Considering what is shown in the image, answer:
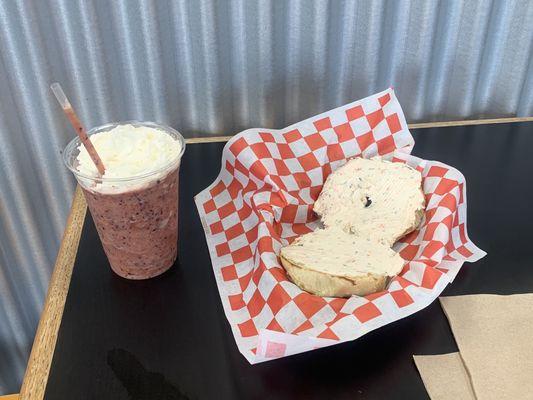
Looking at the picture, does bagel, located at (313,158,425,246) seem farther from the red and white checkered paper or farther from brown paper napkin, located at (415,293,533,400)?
brown paper napkin, located at (415,293,533,400)

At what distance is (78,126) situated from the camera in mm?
1014

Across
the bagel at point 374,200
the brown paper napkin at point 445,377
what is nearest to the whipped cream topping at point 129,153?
the bagel at point 374,200

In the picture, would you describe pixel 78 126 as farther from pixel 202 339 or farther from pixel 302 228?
pixel 302 228

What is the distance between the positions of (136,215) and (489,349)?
27.6 inches

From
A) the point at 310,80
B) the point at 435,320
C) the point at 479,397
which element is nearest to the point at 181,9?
the point at 310,80

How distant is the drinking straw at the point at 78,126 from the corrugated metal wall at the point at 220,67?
551 mm

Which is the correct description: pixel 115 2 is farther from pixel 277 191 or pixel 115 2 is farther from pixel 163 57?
pixel 277 191

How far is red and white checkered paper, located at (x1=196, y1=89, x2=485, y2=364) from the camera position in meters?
1.00

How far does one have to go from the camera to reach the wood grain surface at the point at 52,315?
0.97m

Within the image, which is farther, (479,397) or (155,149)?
(155,149)

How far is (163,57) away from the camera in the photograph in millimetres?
1562

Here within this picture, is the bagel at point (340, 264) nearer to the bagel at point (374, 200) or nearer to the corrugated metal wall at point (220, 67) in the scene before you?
the bagel at point (374, 200)

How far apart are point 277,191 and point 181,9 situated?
57cm

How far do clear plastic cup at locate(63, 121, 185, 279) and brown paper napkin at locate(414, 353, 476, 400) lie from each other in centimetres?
55
